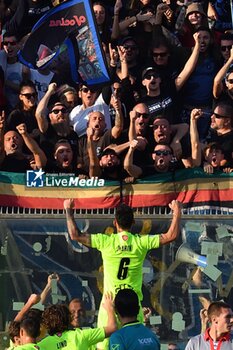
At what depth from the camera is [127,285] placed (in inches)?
499

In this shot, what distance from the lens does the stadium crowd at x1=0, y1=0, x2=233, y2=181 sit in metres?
16.0

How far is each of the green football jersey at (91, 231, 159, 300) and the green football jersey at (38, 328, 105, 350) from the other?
7.72 feet

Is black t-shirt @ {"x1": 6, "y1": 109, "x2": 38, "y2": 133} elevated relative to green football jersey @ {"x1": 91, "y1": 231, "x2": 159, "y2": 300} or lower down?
elevated

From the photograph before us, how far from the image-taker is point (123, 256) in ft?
41.5

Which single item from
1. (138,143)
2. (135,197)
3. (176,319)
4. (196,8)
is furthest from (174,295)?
(196,8)

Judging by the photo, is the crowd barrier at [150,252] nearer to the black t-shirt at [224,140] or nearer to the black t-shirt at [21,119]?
the black t-shirt at [224,140]

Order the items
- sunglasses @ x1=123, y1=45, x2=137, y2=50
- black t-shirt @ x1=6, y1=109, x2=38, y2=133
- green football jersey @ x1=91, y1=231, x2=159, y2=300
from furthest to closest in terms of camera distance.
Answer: sunglasses @ x1=123, y1=45, x2=137, y2=50, black t-shirt @ x1=6, y1=109, x2=38, y2=133, green football jersey @ x1=91, y1=231, x2=159, y2=300

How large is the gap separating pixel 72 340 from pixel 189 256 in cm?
500

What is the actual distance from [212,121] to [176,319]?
3.31 m

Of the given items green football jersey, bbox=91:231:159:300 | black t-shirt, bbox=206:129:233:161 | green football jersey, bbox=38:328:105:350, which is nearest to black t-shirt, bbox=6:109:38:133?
black t-shirt, bbox=206:129:233:161

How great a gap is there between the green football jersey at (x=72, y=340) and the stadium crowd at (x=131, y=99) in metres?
5.31

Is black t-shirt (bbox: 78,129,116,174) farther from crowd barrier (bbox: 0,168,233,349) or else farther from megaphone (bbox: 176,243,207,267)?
megaphone (bbox: 176,243,207,267)

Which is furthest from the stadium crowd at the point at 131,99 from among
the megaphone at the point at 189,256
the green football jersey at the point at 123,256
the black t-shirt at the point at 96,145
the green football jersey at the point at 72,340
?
the green football jersey at the point at 72,340

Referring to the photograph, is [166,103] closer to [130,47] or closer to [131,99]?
[131,99]
